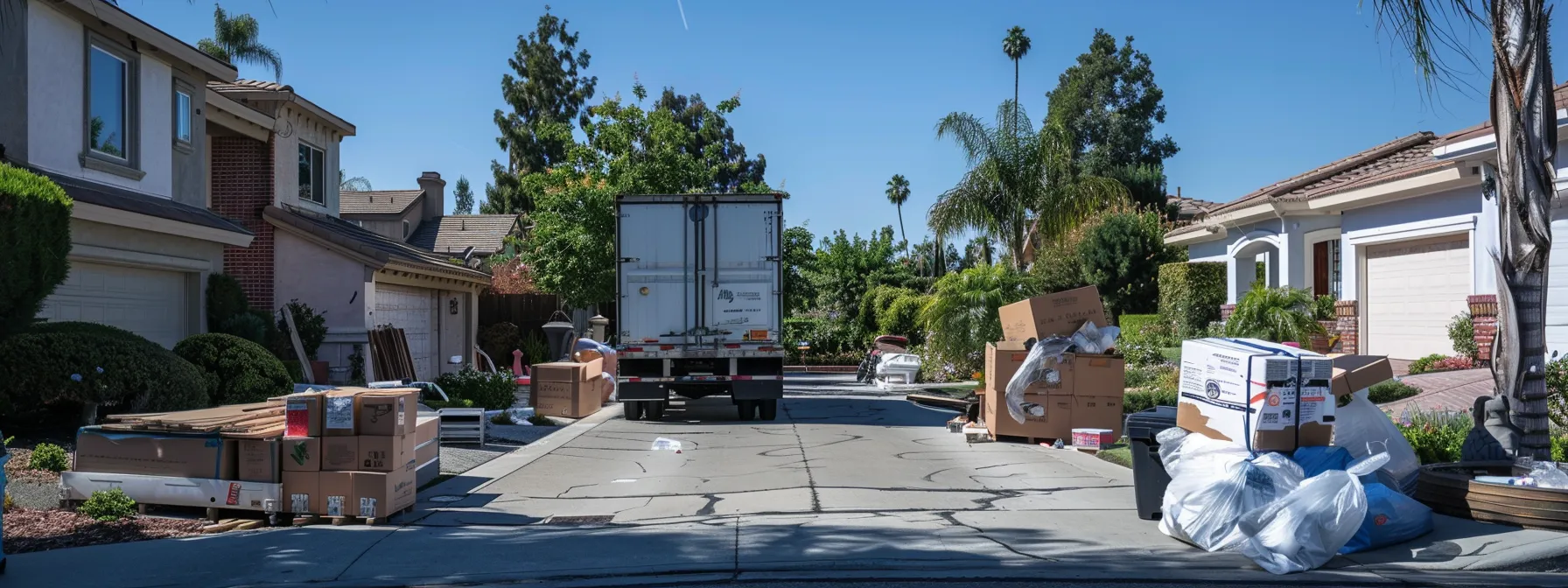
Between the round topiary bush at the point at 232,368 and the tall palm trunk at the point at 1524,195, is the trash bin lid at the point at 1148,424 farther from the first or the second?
the round topiary bush at the point at 232,368

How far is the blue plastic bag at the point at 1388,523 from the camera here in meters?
6.58

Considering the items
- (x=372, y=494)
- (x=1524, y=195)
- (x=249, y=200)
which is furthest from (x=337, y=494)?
(x=249, y=200)

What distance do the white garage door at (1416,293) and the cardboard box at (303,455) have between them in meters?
14.6

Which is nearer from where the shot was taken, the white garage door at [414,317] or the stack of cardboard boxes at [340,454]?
the stack of cardboard boxes at [340,454]

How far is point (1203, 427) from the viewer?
7.27 meters

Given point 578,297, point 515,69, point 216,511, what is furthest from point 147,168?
point 515,69

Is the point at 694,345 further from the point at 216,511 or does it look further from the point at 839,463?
the point at 216,511

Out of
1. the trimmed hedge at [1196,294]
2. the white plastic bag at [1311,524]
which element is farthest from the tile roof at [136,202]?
the trimmed hedge at [1196,294]

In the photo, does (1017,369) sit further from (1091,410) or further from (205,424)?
(205,424)

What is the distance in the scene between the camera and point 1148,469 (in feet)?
25.1

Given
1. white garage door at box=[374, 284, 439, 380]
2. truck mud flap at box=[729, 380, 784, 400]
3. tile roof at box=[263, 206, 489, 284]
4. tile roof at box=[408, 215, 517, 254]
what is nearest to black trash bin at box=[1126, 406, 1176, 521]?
truck mud flap at box=[729, 380, 784, 400]

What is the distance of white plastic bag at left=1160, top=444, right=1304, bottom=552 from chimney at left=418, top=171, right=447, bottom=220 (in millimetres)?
35970

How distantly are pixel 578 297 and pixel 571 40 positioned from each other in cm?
2450

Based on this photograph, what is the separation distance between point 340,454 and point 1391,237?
52.9 ft
